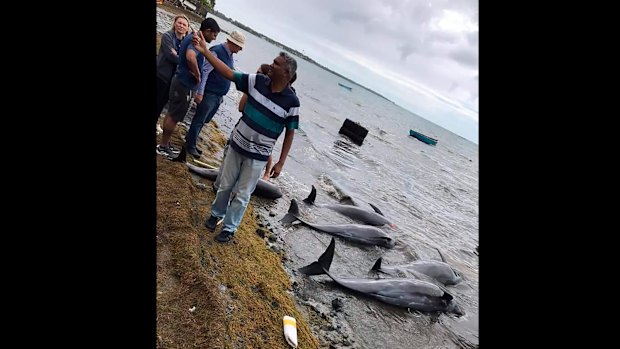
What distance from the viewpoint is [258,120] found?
5309 mm

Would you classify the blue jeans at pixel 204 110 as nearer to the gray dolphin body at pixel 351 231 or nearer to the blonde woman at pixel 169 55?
the blonde woman at pixel 169 55

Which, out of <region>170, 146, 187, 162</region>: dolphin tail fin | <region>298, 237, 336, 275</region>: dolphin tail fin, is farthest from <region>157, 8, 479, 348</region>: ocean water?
<region>170, 146, 187, 162</region>: dolphin tail fin

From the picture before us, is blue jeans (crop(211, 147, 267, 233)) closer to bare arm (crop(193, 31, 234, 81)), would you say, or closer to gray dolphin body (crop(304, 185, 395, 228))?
bare arm (crop(193, 31, 234, 81))

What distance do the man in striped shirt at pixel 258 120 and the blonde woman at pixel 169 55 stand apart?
8.89ft

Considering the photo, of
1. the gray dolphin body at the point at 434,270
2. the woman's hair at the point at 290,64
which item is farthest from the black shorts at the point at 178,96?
the gray dolphin body at the point at 434,270

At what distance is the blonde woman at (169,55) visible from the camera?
24.5 feet

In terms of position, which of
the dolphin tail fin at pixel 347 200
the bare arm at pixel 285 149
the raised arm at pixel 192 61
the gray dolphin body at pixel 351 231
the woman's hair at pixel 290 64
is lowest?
the dolphin tail fin at pixel 347 200

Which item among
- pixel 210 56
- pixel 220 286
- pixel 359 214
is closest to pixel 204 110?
pixel 210 56

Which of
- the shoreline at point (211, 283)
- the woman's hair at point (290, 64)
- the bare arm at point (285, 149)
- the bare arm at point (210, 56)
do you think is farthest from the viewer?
the bare arm at point (285, 149)

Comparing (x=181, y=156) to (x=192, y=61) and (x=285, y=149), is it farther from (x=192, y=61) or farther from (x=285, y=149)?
(x=285, y=149)

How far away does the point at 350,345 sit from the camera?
5621mm

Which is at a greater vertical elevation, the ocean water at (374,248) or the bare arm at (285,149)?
the bare arm at (285,149)

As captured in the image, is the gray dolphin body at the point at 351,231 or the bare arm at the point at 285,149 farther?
the gray dolphin body at the point at 351,231
